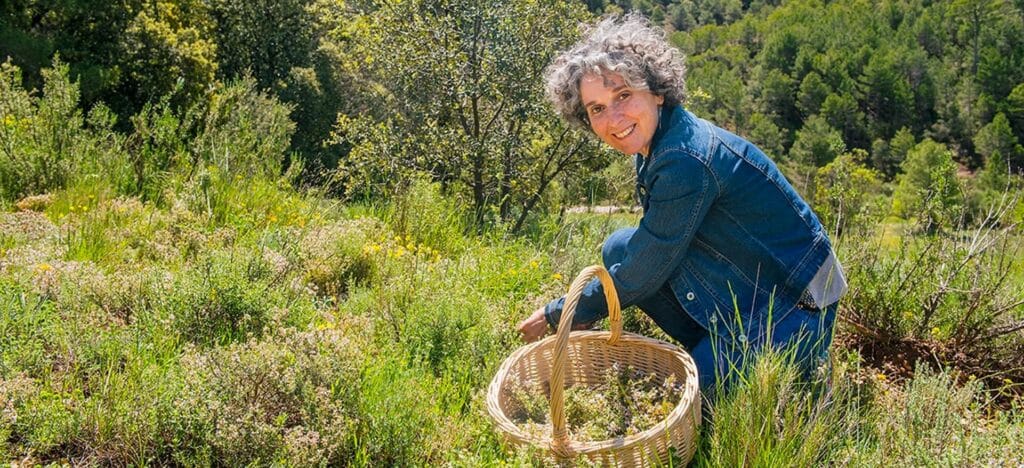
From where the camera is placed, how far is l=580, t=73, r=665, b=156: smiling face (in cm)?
235

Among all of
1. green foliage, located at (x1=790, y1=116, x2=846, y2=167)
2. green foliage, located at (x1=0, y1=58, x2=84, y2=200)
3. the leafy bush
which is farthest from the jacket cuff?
green foliage, located at (x1=790, y1=116, x2=846, y2=167)

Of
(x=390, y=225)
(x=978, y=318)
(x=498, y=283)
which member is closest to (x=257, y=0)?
(x=390, y=225)

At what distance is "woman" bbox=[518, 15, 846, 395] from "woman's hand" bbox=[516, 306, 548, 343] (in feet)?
0.87

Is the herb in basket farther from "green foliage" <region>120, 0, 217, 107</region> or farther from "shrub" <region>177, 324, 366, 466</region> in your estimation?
"green foliage" <region>120, 0, 217, 107</region>

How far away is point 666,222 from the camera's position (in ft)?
7.45

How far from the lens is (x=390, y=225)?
427 centimetres

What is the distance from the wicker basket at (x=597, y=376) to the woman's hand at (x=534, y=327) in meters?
0.08

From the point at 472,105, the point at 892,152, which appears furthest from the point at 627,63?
the point at 892,152

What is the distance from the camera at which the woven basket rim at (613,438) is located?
1.94 m

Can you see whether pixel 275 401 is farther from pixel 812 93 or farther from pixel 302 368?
pixel 812 93

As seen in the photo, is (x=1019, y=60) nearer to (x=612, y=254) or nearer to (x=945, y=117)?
(x=945, y=117)

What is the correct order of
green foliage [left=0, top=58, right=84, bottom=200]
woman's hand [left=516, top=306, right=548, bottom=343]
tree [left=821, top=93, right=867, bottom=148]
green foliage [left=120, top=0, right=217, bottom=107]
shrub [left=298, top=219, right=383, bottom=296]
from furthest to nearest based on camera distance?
tree [left=821, top=93, right=867, bottom=148] → green foliage [left=120, top=0, right=217, bottom=107] → green foliage [left=0, top=58, right=84, bottom=200] → shrub [left=298, top=219, right=383, bottom=296] → woman's hand [left=516, top=306, right=548, bottom=343]

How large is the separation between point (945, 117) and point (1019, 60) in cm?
856

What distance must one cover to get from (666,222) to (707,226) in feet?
0.63
